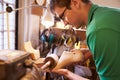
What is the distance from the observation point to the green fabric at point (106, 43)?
3.11 ft

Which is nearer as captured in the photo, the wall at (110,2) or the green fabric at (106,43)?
the green fabric at (106,43)

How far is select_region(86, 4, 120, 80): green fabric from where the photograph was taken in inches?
37.3

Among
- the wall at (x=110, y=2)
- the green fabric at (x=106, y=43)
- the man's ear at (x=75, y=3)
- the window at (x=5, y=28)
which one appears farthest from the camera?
the wall at (x=110, y=2)

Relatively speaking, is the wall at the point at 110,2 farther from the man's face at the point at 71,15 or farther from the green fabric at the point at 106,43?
the green fabric at the point at 106,43

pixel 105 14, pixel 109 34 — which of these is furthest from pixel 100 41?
pixel 105 14

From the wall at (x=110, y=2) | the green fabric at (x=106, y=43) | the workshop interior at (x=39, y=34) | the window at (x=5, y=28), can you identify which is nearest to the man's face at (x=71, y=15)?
the green fabric at (x=106, y=43)

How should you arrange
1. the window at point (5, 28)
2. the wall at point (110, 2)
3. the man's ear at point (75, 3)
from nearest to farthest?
the man's ear at point (75, 3) → the window at point (5, 28) → the wall at point (110, 2)

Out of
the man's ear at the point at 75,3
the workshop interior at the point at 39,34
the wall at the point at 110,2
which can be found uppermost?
the wall at the point at 110,2

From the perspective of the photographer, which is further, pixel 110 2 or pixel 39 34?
pixel 110 2

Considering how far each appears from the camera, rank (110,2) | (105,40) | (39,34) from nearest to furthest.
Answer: (105,40)
(39,34)
(110,2)

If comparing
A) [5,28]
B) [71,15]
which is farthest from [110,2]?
[71,15]

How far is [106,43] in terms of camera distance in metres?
0.95

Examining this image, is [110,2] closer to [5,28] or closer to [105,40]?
[5,28]

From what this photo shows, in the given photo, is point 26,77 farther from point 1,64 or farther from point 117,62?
point 117,62
